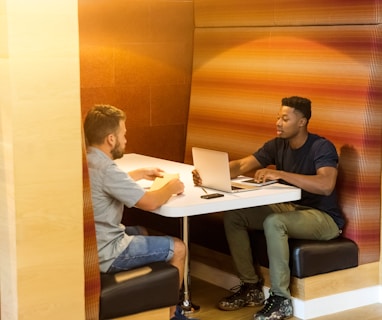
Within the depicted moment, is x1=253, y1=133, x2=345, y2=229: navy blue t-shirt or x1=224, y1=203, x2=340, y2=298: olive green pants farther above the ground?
x1=253, y1=133, x2=345, y2=229: navy blue t-shirt

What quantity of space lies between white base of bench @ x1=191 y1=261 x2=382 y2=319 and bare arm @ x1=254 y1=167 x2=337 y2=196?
Result: 1.92 feet

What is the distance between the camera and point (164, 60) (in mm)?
5383

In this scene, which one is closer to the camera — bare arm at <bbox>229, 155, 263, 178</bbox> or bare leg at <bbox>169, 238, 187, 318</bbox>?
bare leg at <bbox>169, 238, 187, 318</bbox>

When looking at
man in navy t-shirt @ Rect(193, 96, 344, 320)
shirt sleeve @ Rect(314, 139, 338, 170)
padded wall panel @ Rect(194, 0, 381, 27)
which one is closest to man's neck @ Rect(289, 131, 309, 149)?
man in navy t-shirt @ Rect(193, 96, 344, 320)

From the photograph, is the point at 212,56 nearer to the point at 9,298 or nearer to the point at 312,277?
the point at 312,277

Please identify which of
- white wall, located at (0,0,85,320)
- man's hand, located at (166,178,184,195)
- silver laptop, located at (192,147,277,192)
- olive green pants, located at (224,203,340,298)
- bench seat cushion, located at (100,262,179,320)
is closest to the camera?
white wall, located at (0,0,85,320)

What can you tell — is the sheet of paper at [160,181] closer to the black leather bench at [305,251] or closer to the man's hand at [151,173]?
the man's hand at [151,173]

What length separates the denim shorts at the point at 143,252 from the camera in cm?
363

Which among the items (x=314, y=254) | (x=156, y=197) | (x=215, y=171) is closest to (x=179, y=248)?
(x=156, y=197)

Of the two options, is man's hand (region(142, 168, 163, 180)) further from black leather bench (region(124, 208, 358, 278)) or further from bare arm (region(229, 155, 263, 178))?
black leather bench (region(124, 208, 358, 278))

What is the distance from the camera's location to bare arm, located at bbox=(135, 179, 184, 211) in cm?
362

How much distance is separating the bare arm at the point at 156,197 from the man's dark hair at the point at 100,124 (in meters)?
0.34

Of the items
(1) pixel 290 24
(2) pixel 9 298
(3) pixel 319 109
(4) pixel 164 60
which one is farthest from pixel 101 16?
(2) pixel 9 298

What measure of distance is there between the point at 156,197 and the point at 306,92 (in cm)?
143
